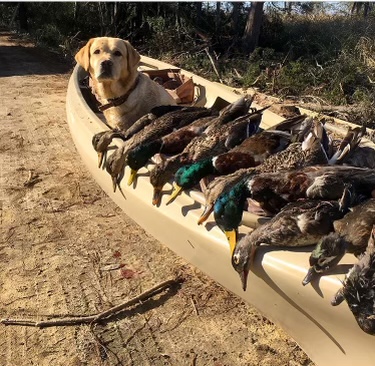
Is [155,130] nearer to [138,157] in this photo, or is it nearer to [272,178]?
[138,157]

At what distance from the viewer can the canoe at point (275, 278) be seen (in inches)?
105

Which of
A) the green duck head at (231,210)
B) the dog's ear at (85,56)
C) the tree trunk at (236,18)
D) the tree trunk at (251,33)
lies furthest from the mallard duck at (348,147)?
the tree trunk at (236,18)

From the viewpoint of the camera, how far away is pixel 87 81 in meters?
8.16

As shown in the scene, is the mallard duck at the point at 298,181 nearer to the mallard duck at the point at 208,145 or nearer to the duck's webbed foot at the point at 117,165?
the mallard duck at the point at 208,145

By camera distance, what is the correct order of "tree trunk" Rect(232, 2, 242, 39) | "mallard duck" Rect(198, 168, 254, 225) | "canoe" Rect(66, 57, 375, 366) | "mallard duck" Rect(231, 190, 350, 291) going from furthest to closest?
"tree trunk" Rect(232, 2, 242, 39)
"mallard duck" Rect(198, 168, 254, 225)
"mallard duck" Rect(231, 190, 350, 291)
"canoe" Rect(66, 57, 375, 366)

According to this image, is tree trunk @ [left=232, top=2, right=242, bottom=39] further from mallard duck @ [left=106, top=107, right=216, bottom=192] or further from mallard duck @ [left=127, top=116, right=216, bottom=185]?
mallard duck @ [left=127, top=116, right=216, bottom=185]

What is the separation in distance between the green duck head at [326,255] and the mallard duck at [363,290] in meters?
0.15

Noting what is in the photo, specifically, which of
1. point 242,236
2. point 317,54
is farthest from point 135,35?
point 242,236

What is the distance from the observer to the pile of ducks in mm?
2725

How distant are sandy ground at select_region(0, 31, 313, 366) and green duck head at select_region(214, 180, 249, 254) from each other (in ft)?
2.83

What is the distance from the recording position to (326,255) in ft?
8.92

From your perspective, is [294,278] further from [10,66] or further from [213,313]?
[10,66]

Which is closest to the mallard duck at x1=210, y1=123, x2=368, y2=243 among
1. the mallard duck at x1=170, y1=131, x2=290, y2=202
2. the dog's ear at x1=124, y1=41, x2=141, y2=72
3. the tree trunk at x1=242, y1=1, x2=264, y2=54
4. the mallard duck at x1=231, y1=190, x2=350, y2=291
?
the mallard duck at x1=231, y1=190, x2=350, y2=291

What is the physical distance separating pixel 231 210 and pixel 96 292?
1602 millimetres
